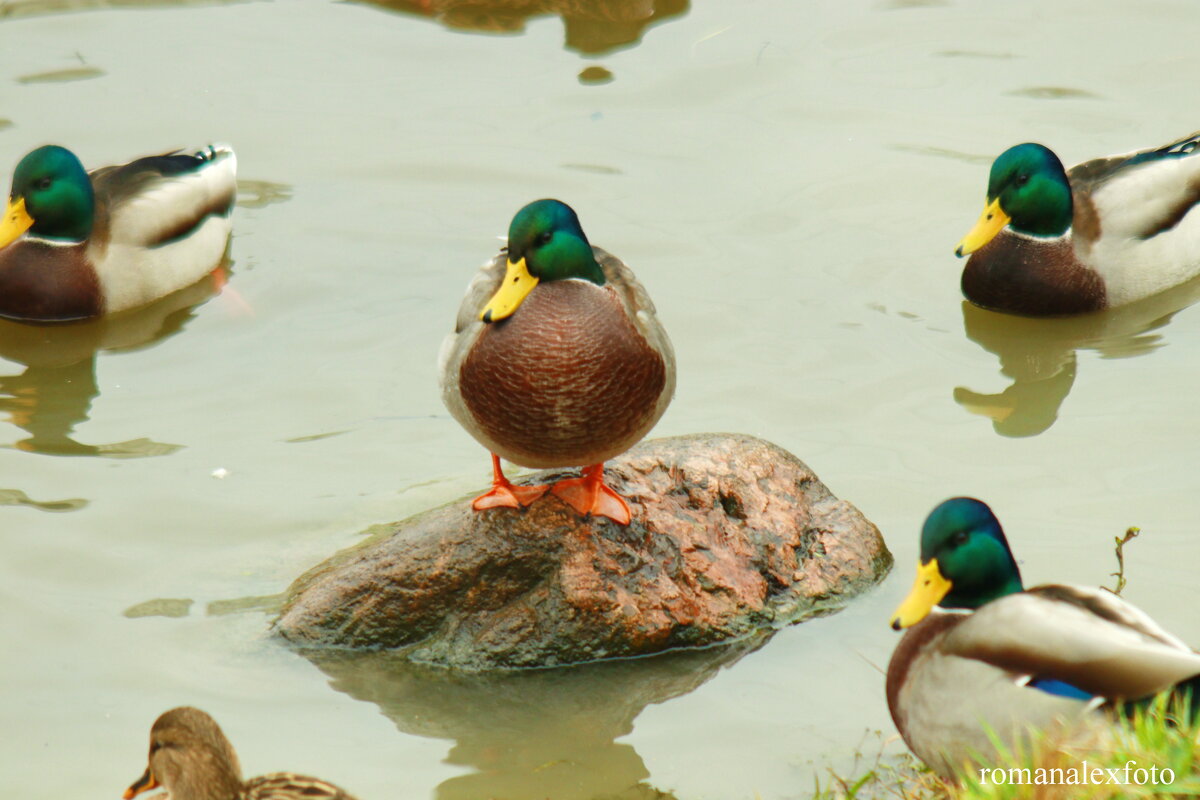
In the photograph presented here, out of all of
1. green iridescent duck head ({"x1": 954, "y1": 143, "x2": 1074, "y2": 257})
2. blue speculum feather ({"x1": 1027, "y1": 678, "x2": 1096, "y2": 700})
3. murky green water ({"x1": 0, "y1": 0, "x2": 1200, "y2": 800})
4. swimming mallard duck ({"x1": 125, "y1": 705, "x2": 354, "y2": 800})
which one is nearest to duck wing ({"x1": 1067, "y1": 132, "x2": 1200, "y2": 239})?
green iridescent duck head ({"x1": 954, "y1": 143, "x2": 1074, "y2": 257})

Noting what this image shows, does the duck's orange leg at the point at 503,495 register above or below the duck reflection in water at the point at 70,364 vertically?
above

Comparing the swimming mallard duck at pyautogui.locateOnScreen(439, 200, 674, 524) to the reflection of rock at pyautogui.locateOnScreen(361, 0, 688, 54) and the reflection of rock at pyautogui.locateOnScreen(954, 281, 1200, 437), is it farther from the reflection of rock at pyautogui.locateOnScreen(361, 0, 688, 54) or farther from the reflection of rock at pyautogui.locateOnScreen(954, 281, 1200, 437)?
the reflection of rock at pyautogui.locateOnScreen(361, 0, 688, 54)

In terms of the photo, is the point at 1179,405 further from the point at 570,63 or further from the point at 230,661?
the point at 570,63

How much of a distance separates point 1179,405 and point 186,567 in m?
3.94

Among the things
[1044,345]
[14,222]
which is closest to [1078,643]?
[1044,345]

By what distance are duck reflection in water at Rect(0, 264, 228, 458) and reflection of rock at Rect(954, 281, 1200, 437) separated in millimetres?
3395

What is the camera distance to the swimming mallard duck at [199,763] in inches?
147

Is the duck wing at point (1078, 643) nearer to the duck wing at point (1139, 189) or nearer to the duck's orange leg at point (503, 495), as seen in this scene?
the duck's orange leg at point (503, 495)

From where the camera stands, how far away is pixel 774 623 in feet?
16.7

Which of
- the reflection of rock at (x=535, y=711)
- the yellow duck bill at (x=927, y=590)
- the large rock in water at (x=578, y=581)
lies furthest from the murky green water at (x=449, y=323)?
the yellow duck bill at (x=927, y=590)

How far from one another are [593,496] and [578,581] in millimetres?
273

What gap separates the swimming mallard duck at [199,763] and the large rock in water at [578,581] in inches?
45.1

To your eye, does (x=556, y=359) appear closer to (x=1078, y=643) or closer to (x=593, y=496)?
(x=593, y=496)

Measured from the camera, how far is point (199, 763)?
12.3ft
